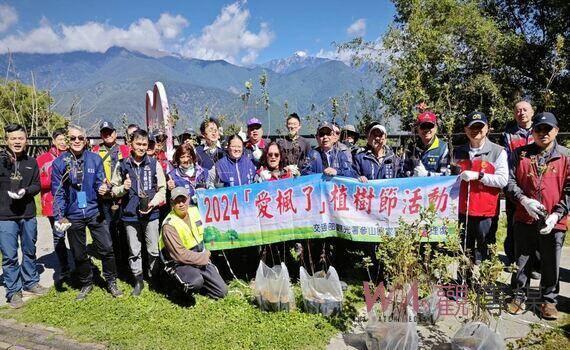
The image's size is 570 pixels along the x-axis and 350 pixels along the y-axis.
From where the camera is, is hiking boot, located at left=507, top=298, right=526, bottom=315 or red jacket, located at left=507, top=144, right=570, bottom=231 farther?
hiking boot, located at left=507, top=298, right=526, bottom=315

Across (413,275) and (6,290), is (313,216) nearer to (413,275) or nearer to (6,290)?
(413,275)

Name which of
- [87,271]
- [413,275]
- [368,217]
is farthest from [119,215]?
[413,275]

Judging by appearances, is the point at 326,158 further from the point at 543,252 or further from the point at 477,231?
the point at 543,252

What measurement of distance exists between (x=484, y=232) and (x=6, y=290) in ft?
19.7

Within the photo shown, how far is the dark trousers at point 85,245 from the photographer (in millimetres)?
4965

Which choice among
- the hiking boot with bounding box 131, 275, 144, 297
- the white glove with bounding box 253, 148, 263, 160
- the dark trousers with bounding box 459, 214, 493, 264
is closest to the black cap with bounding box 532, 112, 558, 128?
the dark trousers with bounding box 459, 214, 493, 264

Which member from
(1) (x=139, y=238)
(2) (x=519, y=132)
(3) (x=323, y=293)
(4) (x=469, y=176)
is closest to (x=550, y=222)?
(4) (x=469, y=176)

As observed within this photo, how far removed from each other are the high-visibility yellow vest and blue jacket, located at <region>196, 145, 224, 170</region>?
0.72 metres

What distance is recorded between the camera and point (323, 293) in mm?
4500

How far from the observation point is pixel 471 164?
4500 millimetres

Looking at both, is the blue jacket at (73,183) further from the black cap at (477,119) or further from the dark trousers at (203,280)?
the black cap at (477,119)

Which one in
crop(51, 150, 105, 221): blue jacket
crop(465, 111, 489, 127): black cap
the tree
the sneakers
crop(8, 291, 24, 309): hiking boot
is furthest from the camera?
the tree

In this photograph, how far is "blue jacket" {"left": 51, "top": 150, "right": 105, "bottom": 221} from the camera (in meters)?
4.90

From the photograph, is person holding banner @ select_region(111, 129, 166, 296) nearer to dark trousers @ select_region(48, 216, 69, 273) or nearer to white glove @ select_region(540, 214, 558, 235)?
dark trousers @ select_region(48, 216, 69, 273)
